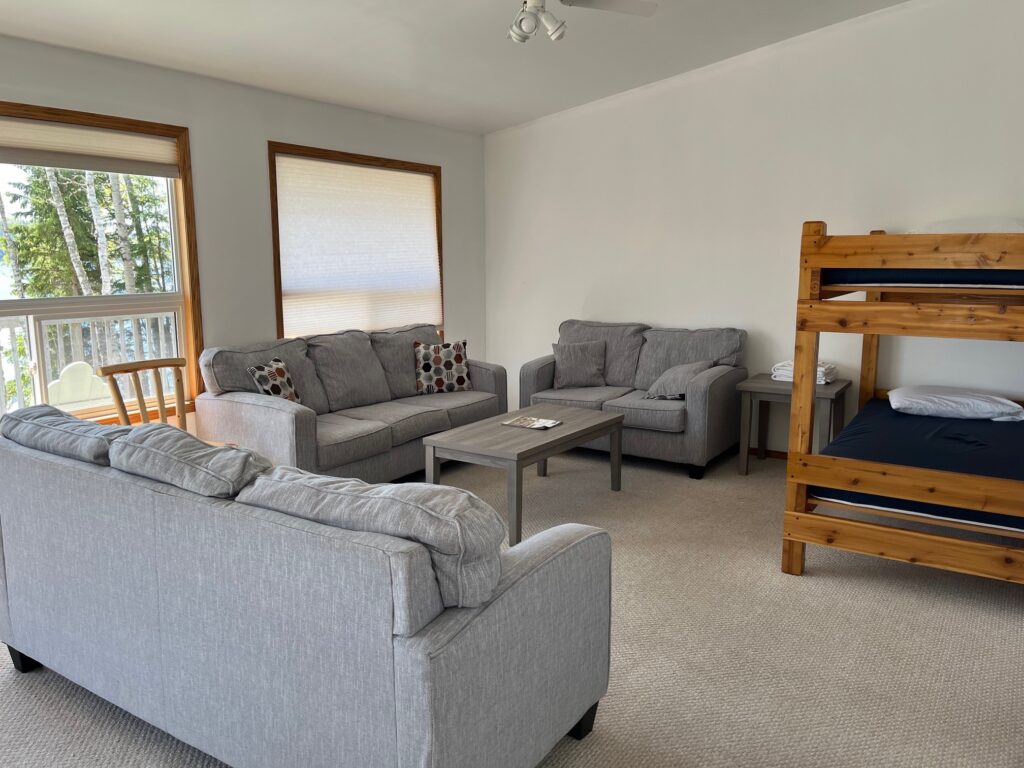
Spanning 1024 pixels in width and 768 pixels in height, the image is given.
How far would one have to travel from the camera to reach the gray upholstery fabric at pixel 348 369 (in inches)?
193

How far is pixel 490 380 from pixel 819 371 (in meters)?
2.19

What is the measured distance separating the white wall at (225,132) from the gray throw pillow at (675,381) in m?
2.58

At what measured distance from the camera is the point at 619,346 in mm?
5637

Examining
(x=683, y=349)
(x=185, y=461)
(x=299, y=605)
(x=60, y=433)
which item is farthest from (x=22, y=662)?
(x=683, y=349)

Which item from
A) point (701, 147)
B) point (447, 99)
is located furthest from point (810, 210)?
point (447, 99)

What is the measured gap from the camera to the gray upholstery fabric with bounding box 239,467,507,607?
5.18 ft

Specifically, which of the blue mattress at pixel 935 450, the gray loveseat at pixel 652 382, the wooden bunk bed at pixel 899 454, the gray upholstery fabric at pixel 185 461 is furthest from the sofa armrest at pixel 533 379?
the gray upholstery fabric at pixel 185 461

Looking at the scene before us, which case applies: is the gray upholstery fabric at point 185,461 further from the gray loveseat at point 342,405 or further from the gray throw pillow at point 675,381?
the gray throw pillow at point 675,381

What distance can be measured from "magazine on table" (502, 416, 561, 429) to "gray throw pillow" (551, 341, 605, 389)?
1285 mm

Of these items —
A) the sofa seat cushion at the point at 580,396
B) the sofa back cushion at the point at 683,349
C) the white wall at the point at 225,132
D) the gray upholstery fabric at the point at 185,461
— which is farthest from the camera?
the sofa back cushion at the point at 683,349

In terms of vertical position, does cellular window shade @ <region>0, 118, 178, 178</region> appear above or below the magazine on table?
above

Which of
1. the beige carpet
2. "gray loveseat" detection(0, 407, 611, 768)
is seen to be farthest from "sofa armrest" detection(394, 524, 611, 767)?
the beige carpet

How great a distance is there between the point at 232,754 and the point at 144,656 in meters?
0.38

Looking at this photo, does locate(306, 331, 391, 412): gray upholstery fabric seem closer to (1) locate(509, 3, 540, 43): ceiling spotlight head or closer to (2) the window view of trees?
(2) the window view of trees
